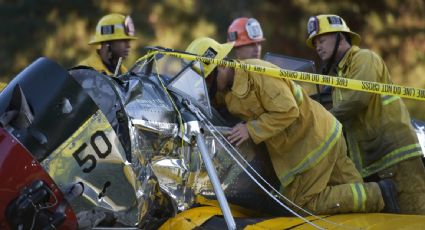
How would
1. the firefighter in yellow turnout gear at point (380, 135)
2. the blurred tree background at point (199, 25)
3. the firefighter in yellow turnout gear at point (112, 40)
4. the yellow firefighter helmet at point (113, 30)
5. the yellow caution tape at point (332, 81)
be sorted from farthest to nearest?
the blurred tree background at point (199, 25)
the yellow firefighter helmet at point (113, 30)
the firefighter in yellow turnout gear at point (112, 40)
the firefighter in yellow turnout gear at point (380, 135)
the yellow caution tape at point (332, 81)

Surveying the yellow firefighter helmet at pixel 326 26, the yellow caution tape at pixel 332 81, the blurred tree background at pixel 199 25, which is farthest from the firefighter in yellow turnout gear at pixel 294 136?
the blurred tree background at pixel 199 25

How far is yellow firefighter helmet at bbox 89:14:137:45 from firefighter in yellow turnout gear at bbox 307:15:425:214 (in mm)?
3153

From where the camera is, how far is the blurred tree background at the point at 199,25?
1591cm

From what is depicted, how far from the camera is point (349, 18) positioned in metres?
16.1

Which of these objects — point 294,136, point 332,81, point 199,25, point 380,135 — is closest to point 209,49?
point 294,136

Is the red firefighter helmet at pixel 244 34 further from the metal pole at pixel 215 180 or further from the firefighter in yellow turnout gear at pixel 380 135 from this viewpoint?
the metal pole at pixel 215 180

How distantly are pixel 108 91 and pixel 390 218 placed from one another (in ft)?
6.43

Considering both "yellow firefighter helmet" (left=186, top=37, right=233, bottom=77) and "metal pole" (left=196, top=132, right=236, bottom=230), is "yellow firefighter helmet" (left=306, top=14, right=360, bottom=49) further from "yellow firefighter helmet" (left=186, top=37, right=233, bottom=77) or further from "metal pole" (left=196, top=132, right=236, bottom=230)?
"metal pole" (left=196, top=132, right=236, bottom=230)

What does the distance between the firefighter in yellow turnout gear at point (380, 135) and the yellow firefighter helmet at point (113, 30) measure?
315 cm

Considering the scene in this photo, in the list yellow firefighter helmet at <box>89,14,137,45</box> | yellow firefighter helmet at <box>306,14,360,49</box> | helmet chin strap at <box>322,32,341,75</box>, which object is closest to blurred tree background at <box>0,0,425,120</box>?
yellow firefighter helmet at <box>89,14,137,45</box>

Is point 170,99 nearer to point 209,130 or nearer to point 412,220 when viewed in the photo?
point 209,130

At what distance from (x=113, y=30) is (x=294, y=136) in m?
3.96

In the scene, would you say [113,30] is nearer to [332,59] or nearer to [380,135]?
[332,59]

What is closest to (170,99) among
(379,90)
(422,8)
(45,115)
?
(45,115)
